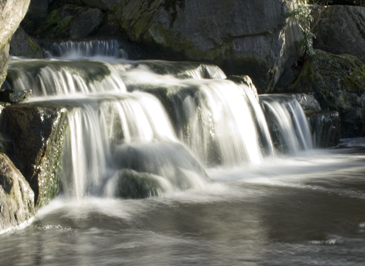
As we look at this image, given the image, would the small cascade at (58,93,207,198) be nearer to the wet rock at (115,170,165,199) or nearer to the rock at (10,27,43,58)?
the wet rock at (115,170,165,199)

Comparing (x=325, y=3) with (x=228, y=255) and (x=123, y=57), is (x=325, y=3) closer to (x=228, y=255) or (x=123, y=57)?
(x=123, y=57)

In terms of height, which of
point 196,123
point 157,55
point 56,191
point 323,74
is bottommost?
point 56,191

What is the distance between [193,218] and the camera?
477 cm

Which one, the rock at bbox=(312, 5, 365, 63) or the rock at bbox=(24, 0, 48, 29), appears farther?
the rock at bbox=(24, 0, 48, 29)

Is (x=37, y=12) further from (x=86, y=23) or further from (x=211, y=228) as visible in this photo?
(x=211, y=228)

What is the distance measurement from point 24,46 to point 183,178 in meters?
6.44

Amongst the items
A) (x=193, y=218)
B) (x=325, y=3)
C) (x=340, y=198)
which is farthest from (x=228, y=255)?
(x=325, y=3)

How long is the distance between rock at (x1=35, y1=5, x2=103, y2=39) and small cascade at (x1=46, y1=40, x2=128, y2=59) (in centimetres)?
303

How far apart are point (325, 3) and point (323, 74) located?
5.10 metres

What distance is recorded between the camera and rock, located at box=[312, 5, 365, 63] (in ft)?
43.0

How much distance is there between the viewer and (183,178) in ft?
19.9

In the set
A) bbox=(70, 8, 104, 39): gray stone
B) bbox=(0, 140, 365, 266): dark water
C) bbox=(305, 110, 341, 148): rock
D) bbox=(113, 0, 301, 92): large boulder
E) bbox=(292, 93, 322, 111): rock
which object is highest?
bbox=(70, 8, 104, 39): gray stone

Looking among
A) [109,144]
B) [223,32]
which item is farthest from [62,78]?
[223,32]

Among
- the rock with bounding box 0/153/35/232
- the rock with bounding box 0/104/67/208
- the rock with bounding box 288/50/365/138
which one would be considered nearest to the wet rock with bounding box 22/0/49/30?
the rock with bounding box 288/50/365/138
